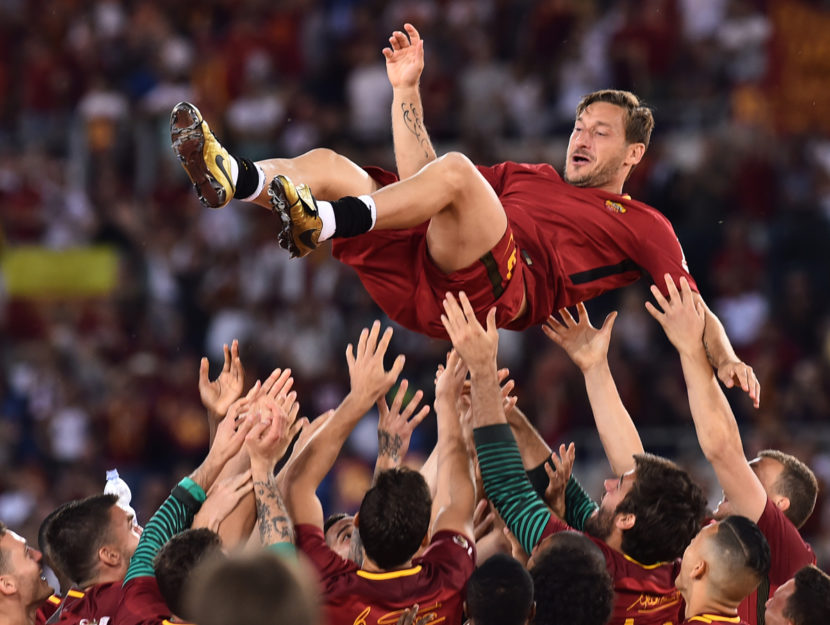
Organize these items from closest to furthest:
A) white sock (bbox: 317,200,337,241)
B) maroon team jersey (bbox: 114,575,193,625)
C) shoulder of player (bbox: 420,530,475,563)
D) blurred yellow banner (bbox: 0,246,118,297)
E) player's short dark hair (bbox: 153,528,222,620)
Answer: player's short dark hair (bbox: 153,528,222,620)
maroon team jersey (bbox: 114,575,193,625)
shoulder of player (bbox: 420,530,475,563)
white sock (bbox: 317,200,337,241)
blurred yellow banner (bbox: 0,246,118,297)

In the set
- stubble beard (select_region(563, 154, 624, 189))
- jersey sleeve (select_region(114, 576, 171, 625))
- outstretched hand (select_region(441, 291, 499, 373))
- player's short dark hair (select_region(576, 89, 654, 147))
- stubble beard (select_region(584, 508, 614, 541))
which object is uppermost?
player's short dark hair (select_region(576, 89, 654, 147))

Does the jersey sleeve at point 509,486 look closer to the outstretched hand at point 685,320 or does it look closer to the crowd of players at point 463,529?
the crowd of players at point 463,529

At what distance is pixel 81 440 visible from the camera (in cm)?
1246

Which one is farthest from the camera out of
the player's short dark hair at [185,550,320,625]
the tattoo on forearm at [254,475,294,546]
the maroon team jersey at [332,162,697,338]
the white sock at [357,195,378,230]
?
the maroon team jersey at [332,162,697,338]

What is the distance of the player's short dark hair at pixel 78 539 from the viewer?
5.39 meters

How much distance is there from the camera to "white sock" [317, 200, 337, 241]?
A: 17.5 feet

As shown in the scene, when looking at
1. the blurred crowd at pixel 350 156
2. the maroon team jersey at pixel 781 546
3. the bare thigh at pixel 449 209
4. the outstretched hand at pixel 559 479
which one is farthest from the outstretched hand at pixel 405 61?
the blurred crowd at pixel 350 156

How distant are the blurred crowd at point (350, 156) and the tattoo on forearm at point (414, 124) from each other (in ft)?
16.5

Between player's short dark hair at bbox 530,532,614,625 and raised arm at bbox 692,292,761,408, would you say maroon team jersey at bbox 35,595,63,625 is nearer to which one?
player's short dark hair at bbox 530,532,614,625

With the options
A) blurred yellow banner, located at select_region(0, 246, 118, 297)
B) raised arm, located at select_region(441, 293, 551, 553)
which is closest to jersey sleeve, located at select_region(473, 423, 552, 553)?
raised arm, located at select_region(441, 293, 551, 553)

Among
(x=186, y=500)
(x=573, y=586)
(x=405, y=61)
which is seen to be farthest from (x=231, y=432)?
(x=405, y=61)

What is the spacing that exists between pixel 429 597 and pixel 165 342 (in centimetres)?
852

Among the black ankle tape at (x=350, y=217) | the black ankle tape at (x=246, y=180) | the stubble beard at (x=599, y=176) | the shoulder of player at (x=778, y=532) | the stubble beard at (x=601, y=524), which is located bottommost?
the shoulder of player at (x=778, y=532)

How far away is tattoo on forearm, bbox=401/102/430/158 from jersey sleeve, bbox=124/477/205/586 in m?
1.90
